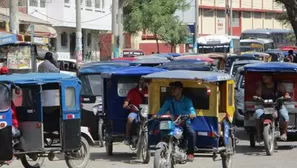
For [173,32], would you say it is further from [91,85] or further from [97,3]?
A: [91,85]

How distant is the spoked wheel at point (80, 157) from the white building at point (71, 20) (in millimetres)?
37285

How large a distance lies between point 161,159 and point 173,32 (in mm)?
48267

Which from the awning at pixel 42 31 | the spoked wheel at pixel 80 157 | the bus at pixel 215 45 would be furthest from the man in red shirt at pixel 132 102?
the bus at pixel 215 45

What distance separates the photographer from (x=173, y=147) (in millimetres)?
11797

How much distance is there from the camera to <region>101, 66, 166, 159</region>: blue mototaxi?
628 inches

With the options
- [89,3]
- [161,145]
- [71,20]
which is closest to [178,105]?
[161,145]

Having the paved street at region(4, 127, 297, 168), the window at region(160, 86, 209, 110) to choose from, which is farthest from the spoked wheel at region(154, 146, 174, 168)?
the paved street at region(4, 127, 297, 168)

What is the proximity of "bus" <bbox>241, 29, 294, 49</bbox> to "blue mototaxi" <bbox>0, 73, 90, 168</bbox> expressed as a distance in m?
53.1

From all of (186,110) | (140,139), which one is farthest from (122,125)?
(186,110)

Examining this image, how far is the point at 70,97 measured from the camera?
42.5 ft

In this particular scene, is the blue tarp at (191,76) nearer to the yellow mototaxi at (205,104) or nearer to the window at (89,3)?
the yellow mototaxi at (205,104)

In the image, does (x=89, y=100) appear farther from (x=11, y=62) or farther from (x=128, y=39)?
(x=128, y=39)

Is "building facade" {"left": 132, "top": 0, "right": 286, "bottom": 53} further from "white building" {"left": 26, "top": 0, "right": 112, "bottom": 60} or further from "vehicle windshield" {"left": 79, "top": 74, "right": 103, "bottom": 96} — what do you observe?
"vehicle windshield" {"left": 79, "top": 74, "right": 103, "bottom": 96}

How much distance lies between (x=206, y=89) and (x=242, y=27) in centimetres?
7748
